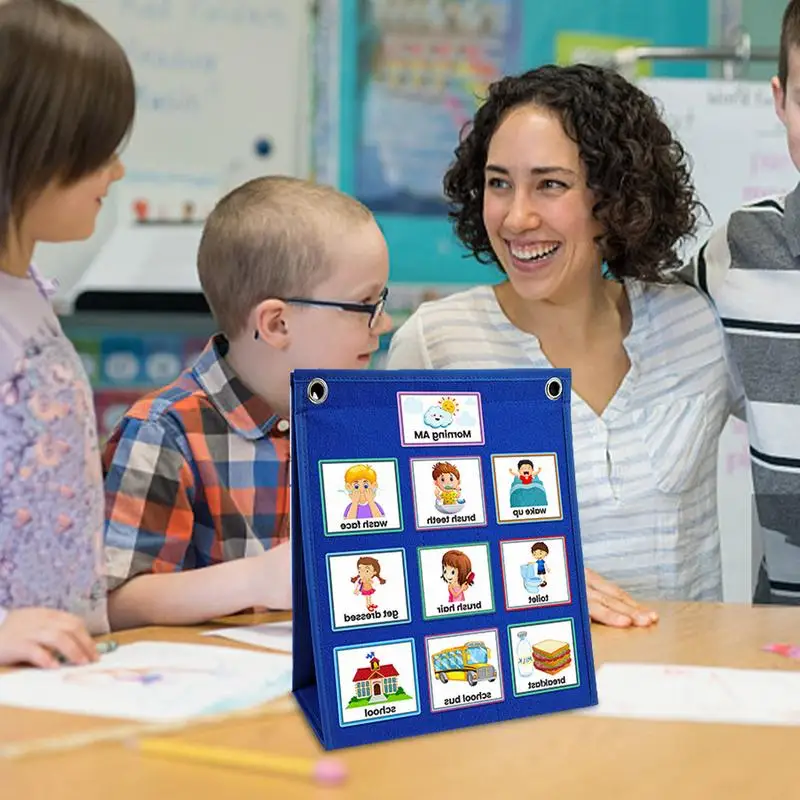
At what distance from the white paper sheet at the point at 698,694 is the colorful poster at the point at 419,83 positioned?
254 centimetres

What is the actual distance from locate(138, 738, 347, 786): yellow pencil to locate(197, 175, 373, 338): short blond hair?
0.77m

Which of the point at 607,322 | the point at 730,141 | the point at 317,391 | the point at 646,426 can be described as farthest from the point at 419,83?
the point at 317,391

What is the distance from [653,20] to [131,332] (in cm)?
192

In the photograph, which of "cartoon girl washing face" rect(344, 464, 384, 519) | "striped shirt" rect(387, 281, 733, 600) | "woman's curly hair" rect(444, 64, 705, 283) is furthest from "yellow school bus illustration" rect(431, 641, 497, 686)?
"woman's curly hair" rect(444, 64, 705, 283)

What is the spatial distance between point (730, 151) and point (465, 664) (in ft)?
8.78

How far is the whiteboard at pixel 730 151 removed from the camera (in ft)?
10.8

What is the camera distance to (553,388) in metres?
1.07

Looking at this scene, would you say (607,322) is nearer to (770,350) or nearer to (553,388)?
(770,350)

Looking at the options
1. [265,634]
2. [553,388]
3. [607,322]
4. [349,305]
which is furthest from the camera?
[607,322]

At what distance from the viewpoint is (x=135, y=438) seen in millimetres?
1386

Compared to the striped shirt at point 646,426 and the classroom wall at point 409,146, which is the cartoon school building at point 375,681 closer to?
the striped shirt at point 646,426

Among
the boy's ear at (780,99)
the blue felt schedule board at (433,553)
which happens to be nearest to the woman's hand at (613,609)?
the blue felt schedule board at (433,553)

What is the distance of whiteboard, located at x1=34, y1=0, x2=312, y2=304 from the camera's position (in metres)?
3.17

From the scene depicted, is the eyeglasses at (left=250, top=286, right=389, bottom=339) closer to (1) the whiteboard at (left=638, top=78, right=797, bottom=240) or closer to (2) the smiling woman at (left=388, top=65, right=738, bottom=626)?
(2) the smiling woman at (left=388, top=65, right=738, bottom=626)
